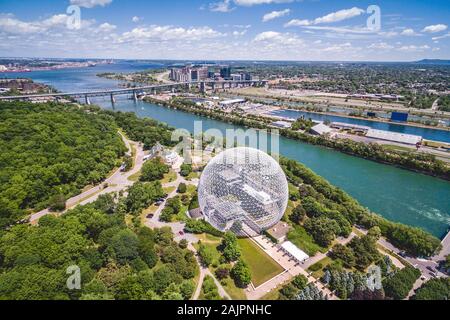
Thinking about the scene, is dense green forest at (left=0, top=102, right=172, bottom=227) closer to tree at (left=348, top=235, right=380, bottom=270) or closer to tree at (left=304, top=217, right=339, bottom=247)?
tree at (left=304, top=217, right=339, bottom=247)

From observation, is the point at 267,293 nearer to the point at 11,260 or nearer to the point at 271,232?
the point at 271,232

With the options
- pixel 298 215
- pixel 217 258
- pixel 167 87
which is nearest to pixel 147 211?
pixel 217 258

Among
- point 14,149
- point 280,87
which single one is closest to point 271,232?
point 14,149

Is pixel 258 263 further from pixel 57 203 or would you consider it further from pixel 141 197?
pixel 57 203

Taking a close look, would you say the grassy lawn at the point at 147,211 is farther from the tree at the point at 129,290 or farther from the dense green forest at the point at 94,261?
the tree at the point at 129,290

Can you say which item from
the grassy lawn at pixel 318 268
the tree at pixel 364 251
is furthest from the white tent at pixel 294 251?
the tree at pixel 364 251

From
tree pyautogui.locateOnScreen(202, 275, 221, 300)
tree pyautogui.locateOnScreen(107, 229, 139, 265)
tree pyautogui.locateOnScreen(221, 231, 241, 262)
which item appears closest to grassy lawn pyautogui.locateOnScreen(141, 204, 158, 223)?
tree pyautogui.locateOnScreen(107, 229, 139, 265)
